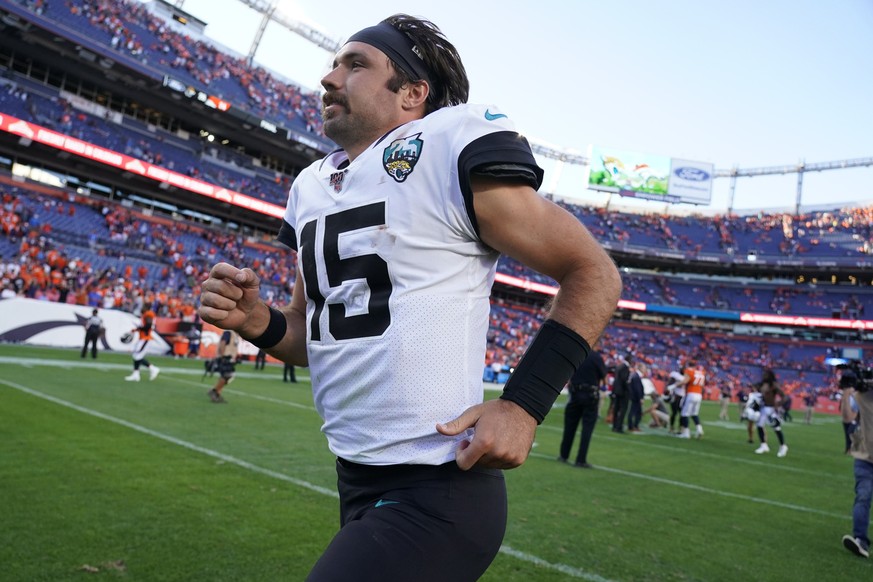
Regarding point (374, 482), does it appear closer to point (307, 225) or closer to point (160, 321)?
point (307, 225)

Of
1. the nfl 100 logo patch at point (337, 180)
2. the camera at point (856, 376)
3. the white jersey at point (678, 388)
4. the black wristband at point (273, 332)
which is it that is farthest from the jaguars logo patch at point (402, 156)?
the white jersey at point (678, 388)

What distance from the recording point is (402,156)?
66.1 inches

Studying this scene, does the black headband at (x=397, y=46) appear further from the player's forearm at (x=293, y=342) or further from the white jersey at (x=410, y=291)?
the player's forearm at (x=293, y=342)

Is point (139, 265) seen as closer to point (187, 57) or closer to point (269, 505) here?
point (187, 57)

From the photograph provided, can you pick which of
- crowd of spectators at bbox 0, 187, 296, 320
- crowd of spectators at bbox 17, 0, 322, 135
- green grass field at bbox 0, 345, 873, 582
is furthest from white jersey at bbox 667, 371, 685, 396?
crowd of spectators at bbox 17, 0, 322, 135

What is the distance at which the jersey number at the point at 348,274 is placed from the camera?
163cm

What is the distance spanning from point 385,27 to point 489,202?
3.00ft

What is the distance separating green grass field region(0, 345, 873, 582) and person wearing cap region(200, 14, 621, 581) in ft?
8.27

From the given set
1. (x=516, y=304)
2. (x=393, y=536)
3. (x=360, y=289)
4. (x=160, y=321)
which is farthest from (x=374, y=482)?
(x=516, y=304)

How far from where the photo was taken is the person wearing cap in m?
1.47

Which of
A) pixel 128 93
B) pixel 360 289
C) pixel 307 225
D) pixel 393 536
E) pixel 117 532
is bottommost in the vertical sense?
pixel 117 532

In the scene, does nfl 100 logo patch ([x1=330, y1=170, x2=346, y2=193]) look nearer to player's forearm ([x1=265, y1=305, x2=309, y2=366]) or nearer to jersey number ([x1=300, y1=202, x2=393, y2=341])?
jersey number ([x1=300, y1=202, x2=393, y2=341])

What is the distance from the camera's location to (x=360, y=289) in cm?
169

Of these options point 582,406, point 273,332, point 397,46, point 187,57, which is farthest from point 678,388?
point 187,57
